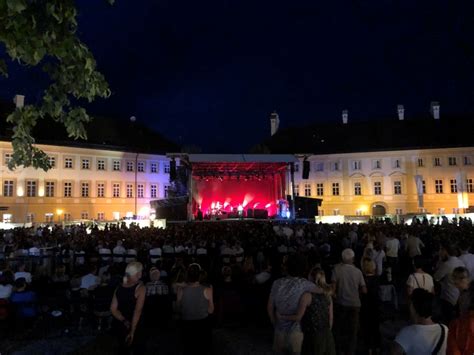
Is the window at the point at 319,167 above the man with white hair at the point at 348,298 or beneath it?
above

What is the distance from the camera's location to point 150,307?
7.54m

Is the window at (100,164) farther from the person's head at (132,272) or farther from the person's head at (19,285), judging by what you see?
the person's head at (132,272)

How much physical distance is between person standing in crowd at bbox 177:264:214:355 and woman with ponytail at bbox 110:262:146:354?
56 cm

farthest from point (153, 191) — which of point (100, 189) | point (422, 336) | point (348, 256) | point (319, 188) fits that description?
point (422, 336)

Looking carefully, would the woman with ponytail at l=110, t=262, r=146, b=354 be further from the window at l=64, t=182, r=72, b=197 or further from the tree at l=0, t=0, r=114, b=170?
the window at l=64, t=182, r=72, b=197

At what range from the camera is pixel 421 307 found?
3.16 metres

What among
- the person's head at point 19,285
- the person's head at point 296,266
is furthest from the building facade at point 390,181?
the person's head at point 296,266

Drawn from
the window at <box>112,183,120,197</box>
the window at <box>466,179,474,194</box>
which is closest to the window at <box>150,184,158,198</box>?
the window at <box>112,183,120,197</box>

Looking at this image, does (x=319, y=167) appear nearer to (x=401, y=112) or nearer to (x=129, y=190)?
(x=401, y=112)

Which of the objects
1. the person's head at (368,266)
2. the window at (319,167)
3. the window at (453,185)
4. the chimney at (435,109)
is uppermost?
the chimney at (435,109)

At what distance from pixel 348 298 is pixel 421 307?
2.58 m

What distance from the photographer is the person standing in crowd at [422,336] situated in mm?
3018

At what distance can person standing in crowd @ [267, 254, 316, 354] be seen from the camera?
4234 millimetres

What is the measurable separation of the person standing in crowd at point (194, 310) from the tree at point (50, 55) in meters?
2.21
